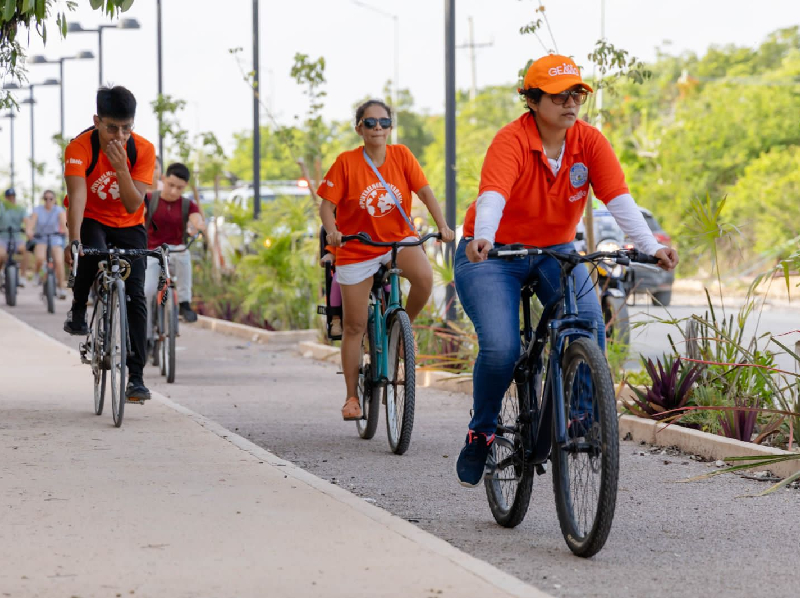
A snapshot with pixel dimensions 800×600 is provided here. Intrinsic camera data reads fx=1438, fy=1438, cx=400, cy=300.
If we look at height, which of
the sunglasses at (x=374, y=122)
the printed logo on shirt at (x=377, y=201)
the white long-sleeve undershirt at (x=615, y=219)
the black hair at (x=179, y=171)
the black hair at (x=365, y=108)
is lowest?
the white long-sleeve undershirt at (x=615, y=219)

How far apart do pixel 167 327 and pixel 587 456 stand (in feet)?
25.2

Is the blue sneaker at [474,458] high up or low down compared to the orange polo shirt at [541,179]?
down

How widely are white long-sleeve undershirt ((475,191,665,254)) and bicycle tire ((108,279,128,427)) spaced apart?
3753 mm

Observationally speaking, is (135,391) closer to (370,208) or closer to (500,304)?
(370,208)

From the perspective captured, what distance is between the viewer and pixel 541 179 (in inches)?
229

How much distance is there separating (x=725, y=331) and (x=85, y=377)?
563cm

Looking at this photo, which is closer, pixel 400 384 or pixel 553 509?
pixel 553 509

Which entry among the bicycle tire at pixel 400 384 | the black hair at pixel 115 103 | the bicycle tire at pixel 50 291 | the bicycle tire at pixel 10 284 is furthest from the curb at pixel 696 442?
the bicycle tire at pixel 10 284

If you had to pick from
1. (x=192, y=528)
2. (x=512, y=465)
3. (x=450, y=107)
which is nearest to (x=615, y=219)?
(x=512, y=465)

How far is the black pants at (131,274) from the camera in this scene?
9258 millimetres

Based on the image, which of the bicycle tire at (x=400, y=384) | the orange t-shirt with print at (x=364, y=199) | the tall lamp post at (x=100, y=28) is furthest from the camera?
the tall lamp post at (x=100, y=28)

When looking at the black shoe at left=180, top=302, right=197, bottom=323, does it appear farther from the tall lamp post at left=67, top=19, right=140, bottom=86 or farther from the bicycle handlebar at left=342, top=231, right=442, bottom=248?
the tall lamp post at left=67, top=19, right=140, bottom=86

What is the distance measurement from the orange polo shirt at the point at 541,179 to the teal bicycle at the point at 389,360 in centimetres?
226

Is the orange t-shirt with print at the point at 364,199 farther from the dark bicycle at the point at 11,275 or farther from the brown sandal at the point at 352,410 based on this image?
the dark bicycle at the point at 11,275
